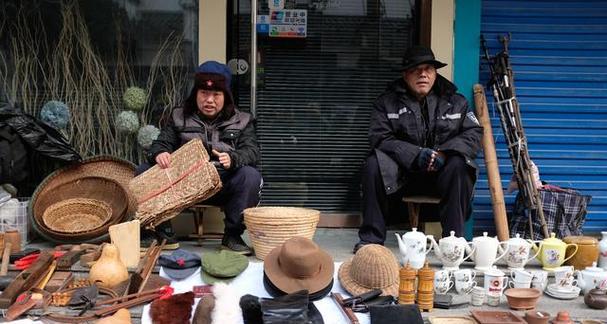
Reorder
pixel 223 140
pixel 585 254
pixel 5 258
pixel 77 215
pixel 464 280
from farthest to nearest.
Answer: pixel 77 215 → pixel 223 140 → pixel 585 254 → pixel 5 258 → pixel 464 280

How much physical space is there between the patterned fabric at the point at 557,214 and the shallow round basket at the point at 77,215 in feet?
9.41

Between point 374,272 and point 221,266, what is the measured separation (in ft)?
2.74

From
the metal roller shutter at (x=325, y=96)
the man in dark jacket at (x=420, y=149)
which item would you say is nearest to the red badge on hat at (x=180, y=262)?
the man in dark jacket at (x=420, y=149)

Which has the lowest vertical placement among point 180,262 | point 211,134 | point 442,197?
point 180,262

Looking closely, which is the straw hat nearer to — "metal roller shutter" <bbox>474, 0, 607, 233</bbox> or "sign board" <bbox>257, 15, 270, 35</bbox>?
"metal roller shutter" <bbox>474, 0, 607, 233</bbox>

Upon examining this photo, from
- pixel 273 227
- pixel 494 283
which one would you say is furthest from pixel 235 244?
pixel 494 283

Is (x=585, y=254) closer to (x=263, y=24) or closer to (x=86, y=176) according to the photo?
(x=263, y=24)

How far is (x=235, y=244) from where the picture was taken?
421 cm

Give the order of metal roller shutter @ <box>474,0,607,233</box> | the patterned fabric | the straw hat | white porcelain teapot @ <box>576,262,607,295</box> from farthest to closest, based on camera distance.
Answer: metal roller shutter @ <box>474,0,607,233</box> < the patterned fabric < white porcelain teapot @ <box>576,262,607,295</box> < the straw hat

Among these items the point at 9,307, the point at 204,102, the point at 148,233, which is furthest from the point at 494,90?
the point at 9,307

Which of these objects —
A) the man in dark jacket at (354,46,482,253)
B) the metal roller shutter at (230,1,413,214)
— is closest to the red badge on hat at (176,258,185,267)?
the man in dark jacket at (354,46,482,253)

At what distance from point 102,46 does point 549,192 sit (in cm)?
352

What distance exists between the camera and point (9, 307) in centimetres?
317

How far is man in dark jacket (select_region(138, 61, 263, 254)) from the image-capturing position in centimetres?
420
